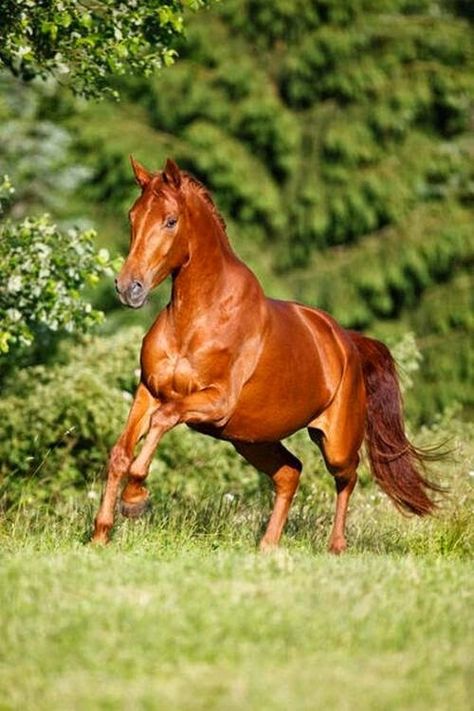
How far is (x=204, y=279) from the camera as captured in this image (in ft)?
27.2

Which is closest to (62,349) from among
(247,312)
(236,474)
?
(236,474)

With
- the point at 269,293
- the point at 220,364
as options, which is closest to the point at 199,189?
the point at 220,364

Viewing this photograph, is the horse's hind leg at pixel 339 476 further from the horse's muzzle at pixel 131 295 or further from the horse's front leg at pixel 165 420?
the horse's muzzle at pixel 131 295

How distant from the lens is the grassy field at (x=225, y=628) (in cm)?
521

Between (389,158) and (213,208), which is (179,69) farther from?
(213,208)

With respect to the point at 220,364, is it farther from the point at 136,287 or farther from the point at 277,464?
the point at 277,464

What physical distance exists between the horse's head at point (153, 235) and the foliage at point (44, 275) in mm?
2900

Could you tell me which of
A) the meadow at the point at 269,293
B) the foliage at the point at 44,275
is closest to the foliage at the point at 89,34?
the meadow at the point at 269,293

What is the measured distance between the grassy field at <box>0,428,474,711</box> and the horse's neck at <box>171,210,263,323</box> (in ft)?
4.42

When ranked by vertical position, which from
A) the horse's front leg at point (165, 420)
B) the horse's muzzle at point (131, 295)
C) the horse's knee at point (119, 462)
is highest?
the horse's muzzle at point (131, 295)

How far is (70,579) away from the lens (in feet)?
21.7

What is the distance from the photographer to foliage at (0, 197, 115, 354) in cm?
1088

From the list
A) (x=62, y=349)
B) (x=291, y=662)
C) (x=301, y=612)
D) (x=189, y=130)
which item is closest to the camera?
(x=291, y=662)

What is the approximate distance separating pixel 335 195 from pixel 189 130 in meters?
2.44
